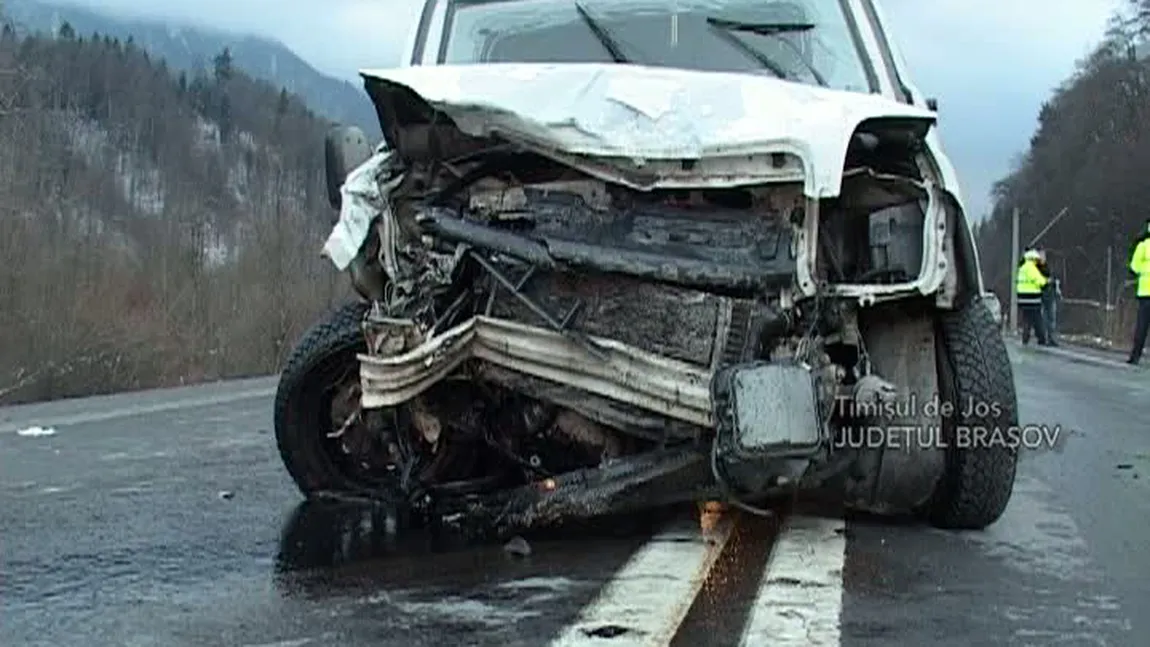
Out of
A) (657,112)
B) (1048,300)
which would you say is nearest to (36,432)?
(657,112)

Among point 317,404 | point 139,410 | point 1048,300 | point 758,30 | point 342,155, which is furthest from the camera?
point 1048,300

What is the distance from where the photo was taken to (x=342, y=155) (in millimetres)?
4434

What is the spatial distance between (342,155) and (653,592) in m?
1.81

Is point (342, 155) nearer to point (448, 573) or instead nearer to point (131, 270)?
point (448, 573)

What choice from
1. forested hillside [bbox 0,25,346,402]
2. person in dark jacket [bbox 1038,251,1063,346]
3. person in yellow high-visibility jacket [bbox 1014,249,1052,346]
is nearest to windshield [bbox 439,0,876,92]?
forested hillside [bbox 0,25,346,402]

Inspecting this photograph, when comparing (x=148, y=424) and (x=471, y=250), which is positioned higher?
(x=471, y=250)

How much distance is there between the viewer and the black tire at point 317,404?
4562 millimetres

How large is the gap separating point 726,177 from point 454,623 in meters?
1.42

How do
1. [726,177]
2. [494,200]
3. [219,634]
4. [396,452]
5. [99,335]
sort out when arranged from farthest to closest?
[99,335], [396,452], [494,200], [726,177], [219,634]

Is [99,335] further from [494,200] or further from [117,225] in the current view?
[494,200]

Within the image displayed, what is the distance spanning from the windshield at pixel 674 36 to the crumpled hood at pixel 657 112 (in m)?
0.90

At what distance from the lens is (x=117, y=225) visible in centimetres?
2084

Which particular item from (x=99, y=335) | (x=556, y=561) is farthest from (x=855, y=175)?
(x=99, y=335)

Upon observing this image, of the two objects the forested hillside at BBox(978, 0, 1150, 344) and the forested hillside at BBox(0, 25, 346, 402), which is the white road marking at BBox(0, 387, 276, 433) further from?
the forested hillside at BBox(978, 0, 1150, 344)
